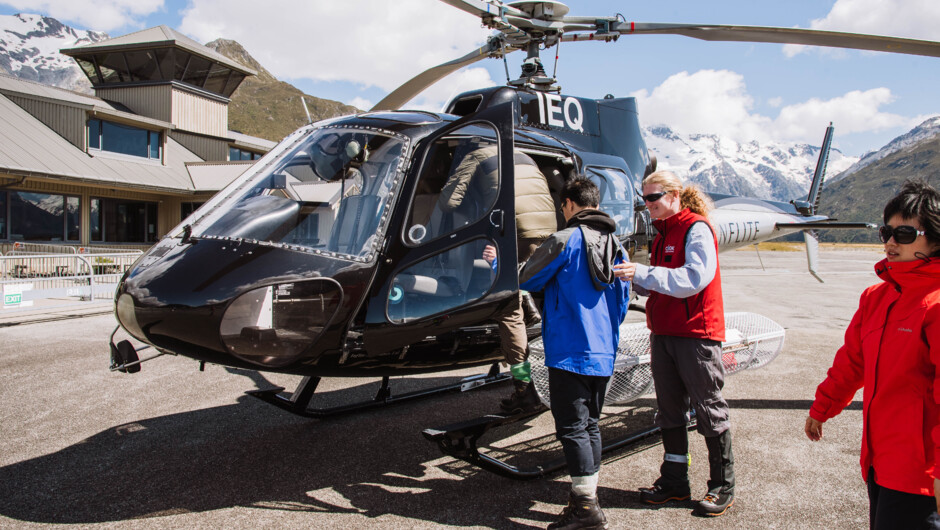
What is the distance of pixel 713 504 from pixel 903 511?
1.46m

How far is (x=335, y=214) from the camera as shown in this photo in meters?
3.48

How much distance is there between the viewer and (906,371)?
1989mm

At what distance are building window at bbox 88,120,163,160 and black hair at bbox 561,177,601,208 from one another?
2159 centimetres

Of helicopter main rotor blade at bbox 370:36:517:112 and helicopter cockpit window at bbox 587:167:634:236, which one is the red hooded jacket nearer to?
helicopter cockpit window at bbox 587:167:634:236

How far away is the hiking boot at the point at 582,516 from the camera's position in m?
3.00

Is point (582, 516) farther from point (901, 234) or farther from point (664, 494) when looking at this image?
point (901, 234)

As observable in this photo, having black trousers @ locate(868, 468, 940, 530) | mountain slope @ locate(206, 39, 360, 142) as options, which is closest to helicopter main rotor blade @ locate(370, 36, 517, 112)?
black trousers @ locate(868, 468, 940, 530)

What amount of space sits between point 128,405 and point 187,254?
282 centimetres

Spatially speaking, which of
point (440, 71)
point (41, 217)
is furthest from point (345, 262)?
point (41, 217)

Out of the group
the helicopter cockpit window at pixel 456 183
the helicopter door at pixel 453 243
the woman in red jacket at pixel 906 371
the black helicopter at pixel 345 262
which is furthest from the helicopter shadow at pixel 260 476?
the woman in red jacket at pixel 906 371

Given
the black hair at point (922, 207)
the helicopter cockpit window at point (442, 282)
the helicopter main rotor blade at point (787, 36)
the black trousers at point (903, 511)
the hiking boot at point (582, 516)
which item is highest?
the helicopter main rotor blade at point (787, 36)

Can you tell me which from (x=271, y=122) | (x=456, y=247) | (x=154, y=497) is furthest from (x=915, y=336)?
(x=271, y=122)

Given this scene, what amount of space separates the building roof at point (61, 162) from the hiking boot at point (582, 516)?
60.8 ft

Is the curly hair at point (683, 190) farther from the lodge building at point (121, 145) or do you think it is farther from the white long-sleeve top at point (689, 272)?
the lodge building at point (121, 145)
